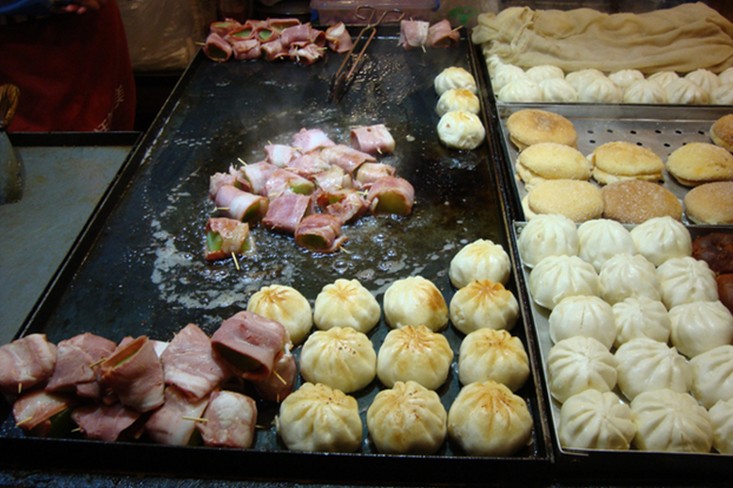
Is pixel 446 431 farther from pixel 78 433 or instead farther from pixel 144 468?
pixel 78 433

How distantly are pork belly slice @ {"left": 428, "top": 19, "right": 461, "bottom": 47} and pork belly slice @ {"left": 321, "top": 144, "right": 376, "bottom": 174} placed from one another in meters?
2.07

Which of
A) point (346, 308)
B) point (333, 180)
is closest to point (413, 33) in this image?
point (333, 180)

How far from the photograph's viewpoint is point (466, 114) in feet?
13.5

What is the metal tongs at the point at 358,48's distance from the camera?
478 centimetres

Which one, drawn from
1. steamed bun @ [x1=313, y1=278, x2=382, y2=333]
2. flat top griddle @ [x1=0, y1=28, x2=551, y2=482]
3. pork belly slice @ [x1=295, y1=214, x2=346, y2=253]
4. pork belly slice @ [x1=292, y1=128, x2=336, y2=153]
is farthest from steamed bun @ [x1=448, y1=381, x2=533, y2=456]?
pork belly slice @ [x1=292, y1=128, x2=336, y2=153]

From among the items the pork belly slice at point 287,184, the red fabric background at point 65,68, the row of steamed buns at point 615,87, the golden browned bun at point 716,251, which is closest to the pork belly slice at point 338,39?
the row of steamed buns at point 615,87

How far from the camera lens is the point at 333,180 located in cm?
370

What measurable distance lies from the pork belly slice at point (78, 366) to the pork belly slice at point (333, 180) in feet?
5.61

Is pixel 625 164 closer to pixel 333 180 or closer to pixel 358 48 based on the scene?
pixel 333 180

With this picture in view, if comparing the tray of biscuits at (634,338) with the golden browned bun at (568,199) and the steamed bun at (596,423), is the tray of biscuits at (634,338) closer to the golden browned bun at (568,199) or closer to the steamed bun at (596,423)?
the steamed bun at (596,423)

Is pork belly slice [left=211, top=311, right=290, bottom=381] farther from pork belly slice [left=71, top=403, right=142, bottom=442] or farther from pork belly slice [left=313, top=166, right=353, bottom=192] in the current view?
pork belly slice [left=313, top=166, right=353, bottom=192]

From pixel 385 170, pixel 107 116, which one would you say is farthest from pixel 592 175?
pixel 107 116

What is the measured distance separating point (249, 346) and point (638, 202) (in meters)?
2.40

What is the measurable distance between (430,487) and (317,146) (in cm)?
255
